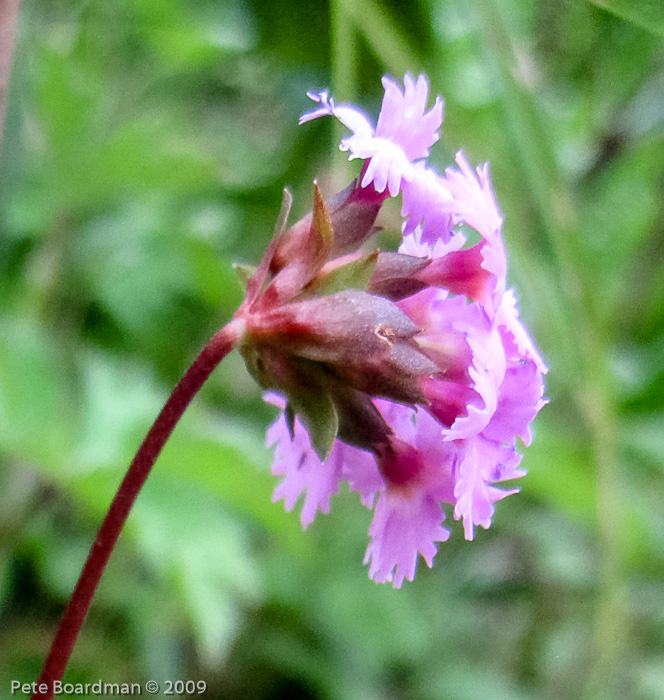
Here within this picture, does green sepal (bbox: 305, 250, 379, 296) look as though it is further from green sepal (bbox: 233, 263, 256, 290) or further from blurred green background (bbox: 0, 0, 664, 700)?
blurred green background (bbox: 0, 0, 664, 700)

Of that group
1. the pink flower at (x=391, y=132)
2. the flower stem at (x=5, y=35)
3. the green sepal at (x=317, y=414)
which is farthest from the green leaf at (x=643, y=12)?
the flower stem at (x=5, y=35)

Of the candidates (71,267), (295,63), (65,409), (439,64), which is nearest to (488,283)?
(439,64)

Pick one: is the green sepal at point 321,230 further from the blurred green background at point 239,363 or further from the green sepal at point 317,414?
the blurred green background at point 239,363

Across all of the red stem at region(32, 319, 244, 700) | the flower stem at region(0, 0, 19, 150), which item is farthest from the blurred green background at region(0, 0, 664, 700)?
the red stem at region(32, 319, 244, 700)

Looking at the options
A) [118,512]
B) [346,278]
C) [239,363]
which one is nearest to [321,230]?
[346,278]

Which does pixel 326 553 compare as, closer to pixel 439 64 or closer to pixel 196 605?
pixel 196 605

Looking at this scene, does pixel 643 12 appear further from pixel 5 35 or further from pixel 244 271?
pixel 5 35

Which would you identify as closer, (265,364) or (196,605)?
(265,364)
